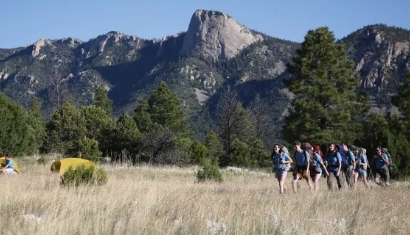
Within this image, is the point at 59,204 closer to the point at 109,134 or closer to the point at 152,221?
the point at 152,221

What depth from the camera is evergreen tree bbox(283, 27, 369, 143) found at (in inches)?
1046

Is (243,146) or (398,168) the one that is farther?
(243,146)

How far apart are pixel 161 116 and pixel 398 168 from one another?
2406cm

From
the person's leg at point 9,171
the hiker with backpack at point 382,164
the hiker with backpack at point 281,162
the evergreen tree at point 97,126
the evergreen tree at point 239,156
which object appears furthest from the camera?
the evergreen tree at point 239,156

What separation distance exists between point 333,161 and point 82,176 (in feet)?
21.2

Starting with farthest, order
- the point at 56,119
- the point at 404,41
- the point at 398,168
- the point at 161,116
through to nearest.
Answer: the point at 404,41
the point at 161,116
the point at 56,119
the point at 398,168

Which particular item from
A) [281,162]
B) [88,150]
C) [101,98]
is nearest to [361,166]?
[281,162]

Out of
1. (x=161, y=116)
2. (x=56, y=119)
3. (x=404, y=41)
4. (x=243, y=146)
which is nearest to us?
(x=56, y=119)

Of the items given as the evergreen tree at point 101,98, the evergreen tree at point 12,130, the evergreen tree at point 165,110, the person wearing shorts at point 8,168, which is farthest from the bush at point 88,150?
the evergreen tree at point 101,98

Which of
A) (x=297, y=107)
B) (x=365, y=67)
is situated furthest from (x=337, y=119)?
(x=365, y=67)

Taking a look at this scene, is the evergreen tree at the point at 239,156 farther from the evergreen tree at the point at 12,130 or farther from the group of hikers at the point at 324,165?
the group of hikers at the point at 324,165

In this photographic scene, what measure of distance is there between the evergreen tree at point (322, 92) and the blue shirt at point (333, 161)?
1443 centimetres

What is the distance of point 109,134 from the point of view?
3050cm

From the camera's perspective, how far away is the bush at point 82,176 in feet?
30.8
